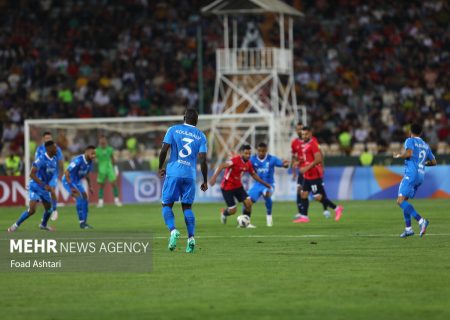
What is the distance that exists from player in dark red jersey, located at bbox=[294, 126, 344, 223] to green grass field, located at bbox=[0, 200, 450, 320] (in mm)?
5197

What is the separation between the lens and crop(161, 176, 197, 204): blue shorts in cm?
1827

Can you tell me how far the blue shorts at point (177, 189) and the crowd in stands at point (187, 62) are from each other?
26.5 meters

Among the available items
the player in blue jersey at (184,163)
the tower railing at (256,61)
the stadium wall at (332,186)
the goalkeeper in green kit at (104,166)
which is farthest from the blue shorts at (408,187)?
the tower railing at (256,61)

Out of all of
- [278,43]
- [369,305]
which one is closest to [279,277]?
[369,305]

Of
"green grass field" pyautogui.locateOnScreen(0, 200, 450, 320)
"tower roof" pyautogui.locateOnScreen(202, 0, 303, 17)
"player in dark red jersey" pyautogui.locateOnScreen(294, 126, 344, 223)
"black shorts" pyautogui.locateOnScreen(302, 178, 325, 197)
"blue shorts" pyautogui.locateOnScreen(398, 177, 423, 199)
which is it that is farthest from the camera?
"tower roof" pyautogui.locateOnScreen(202, 0, 303, 17)

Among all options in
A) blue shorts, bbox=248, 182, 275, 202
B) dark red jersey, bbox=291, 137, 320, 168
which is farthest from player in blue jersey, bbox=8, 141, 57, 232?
dark red jersey, bbox=291, 137, 320, 168

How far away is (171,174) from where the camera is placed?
60.0 feet

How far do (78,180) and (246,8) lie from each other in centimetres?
1893

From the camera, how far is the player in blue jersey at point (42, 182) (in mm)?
25281

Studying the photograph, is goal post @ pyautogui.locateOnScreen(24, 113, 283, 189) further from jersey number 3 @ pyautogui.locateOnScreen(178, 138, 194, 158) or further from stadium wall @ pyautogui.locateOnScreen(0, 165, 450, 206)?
jersey number 3 @ pyautogui.locateOnScreen(178, 138, 194, 158)

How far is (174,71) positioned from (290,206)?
1472 centimetres

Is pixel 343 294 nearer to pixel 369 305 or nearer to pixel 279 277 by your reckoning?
pixel 369 305

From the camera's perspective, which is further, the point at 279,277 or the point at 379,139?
the point at 379,139

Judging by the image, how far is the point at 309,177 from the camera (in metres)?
28.9
